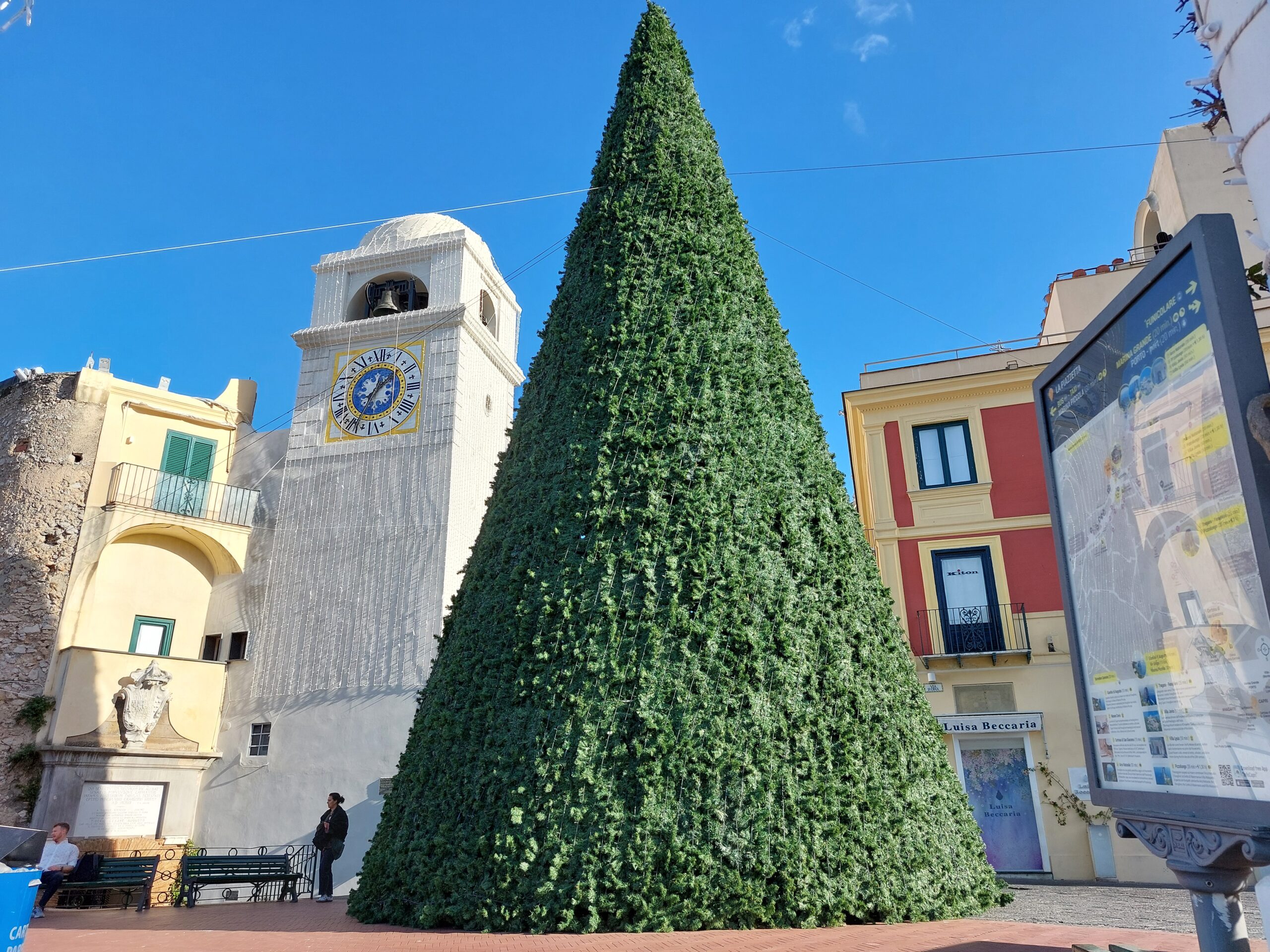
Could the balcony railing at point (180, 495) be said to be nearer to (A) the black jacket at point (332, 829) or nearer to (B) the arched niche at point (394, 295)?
(B) the arched niche at point (394, 295)

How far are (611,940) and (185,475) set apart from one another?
1723 centimetres

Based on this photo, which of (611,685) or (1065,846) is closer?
(611,685)

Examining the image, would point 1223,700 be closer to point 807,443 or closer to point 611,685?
point 611,685

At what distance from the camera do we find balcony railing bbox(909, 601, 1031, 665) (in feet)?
50.1

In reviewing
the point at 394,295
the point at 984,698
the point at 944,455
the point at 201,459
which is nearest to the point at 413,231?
the point at 394,295

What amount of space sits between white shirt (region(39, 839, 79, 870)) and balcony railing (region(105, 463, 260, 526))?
8606 mm

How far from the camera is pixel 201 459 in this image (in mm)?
19125

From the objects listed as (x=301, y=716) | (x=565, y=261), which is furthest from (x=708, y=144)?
(x=301, y=716)

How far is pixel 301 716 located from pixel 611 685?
13.8m

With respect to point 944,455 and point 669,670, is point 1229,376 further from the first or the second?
point 944,455

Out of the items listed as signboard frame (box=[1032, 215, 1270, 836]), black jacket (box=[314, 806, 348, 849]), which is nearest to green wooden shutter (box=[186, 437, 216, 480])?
black jacket (box=[314, 806, 348, 849])

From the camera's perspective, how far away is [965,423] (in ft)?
56.0

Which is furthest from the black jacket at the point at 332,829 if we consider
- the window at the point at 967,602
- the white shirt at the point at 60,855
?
the window at the point at 967,602

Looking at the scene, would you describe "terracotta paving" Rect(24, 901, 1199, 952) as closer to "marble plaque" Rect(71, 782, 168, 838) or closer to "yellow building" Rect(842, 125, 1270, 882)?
"yellow building" Rect(842, 125, 1270, 882)
